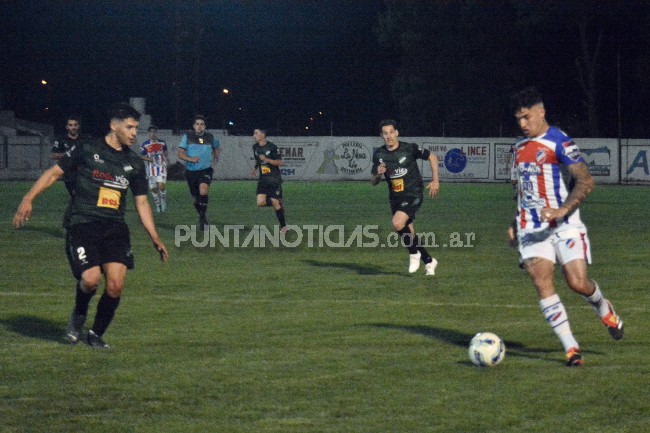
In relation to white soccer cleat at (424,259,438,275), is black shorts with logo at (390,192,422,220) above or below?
above

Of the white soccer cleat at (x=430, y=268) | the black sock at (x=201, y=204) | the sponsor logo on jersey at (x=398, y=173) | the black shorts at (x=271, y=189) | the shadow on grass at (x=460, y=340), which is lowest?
the shadow on grass at (x=460, y=340)

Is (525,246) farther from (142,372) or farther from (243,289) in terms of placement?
(243,289)

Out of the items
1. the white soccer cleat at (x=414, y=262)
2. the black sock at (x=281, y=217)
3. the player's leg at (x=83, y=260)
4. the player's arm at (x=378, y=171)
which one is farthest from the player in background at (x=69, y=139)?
the player's leg at (x=83, y=260)

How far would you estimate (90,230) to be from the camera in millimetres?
8609

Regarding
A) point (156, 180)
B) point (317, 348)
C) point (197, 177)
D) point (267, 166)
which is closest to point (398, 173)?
point (317, 348)

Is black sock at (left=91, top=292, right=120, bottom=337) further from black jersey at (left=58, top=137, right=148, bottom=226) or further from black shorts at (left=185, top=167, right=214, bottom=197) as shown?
black shorts at (left=185, top=167, right=214, bottom=197)

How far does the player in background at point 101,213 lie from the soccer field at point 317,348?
0.39 metres

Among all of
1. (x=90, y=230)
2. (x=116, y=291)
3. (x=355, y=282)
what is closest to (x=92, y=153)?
(x=90, y=230)

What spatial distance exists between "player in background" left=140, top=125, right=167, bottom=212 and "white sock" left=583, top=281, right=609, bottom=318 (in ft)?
60.1

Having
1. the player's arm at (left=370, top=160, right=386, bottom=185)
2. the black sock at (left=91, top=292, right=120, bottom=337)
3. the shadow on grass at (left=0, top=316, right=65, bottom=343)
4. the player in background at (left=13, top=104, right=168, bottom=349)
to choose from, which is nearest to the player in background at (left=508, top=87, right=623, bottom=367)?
the player in background at (left=13, top=104, right=168, bottom=349)

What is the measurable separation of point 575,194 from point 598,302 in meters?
0.92

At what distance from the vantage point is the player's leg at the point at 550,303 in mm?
7711

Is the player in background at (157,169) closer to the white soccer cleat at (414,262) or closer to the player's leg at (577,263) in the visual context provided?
the white soccer cleat at (414,262)

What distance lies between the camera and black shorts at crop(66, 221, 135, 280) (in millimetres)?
8508
